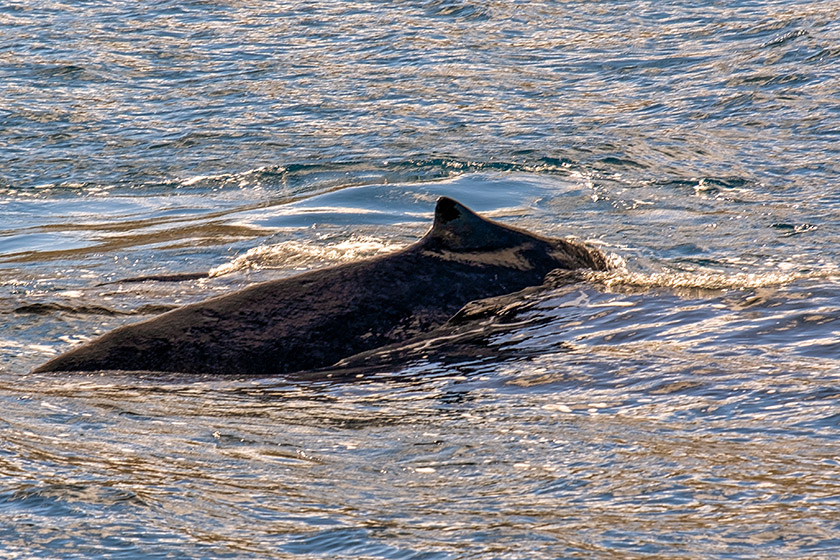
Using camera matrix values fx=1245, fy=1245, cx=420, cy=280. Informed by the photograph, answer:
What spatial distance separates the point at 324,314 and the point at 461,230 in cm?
78

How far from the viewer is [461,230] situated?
5664mm

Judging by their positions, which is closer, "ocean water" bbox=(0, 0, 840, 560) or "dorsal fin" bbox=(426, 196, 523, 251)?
"ocean water" bbox=(0, 0, 840, 560)

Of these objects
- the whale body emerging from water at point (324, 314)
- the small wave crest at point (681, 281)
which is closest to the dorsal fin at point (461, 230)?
the whale body emerging from water at point (324, 314)

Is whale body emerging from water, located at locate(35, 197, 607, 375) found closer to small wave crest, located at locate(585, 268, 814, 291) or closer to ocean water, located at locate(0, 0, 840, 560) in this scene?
ocean water, located at locate(0, 0, 840, 560)

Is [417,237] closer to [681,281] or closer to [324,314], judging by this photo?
[681,281]

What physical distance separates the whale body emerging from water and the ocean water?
148mm

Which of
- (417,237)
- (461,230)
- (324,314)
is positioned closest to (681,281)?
(461,230)

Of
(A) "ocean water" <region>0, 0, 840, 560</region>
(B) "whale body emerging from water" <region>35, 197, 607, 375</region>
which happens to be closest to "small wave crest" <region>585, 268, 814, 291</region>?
(A) "ocean water" <region>0, 0, 840, 560</region>

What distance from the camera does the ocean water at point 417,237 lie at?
3451 mm

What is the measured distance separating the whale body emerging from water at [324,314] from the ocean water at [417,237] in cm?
15

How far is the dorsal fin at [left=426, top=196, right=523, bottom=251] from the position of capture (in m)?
5.59

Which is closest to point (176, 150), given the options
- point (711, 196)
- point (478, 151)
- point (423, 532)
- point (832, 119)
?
point (478, 151)

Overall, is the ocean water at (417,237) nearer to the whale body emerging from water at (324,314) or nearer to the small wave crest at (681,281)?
the small wave crest at (681,281)

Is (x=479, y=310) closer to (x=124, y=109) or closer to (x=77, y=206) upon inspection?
(x=77, y=206)
